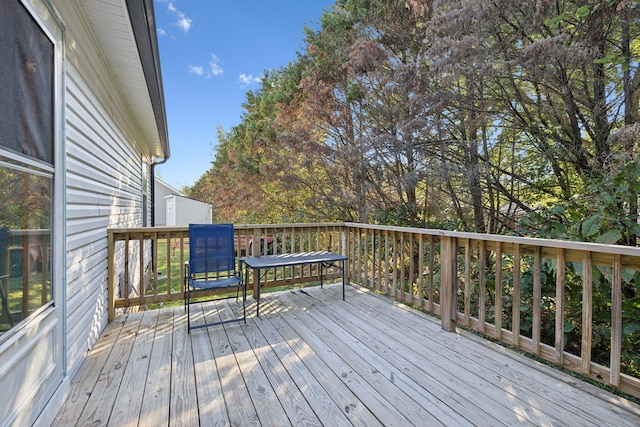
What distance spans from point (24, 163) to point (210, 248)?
2.24 metres

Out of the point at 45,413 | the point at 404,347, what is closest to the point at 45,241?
the point at 45,413

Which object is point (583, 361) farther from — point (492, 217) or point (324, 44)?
point (324, 44)

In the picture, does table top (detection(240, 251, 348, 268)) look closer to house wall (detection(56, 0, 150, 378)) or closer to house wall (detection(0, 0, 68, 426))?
house wall (detection(56, 0, 150, 378))

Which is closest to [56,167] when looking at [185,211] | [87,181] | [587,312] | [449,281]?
[87,181]

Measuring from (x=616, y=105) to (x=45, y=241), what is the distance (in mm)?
5566

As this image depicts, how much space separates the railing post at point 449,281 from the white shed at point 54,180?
3234 mm

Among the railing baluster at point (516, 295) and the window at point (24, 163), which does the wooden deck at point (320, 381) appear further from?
the window at point (24, 163)

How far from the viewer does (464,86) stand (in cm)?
450

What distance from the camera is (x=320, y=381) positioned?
2.20m

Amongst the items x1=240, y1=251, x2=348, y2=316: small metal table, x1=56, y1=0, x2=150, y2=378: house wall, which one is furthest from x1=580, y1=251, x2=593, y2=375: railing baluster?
x1=56, y1=0, x2=150, y2=378: house wall

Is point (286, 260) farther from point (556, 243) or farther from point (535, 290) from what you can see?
point (556, 243)

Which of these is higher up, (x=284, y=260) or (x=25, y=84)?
(x=25, y=84)

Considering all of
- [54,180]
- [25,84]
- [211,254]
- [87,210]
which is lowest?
[211,254]

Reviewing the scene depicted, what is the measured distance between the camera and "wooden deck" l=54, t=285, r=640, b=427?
182cm
